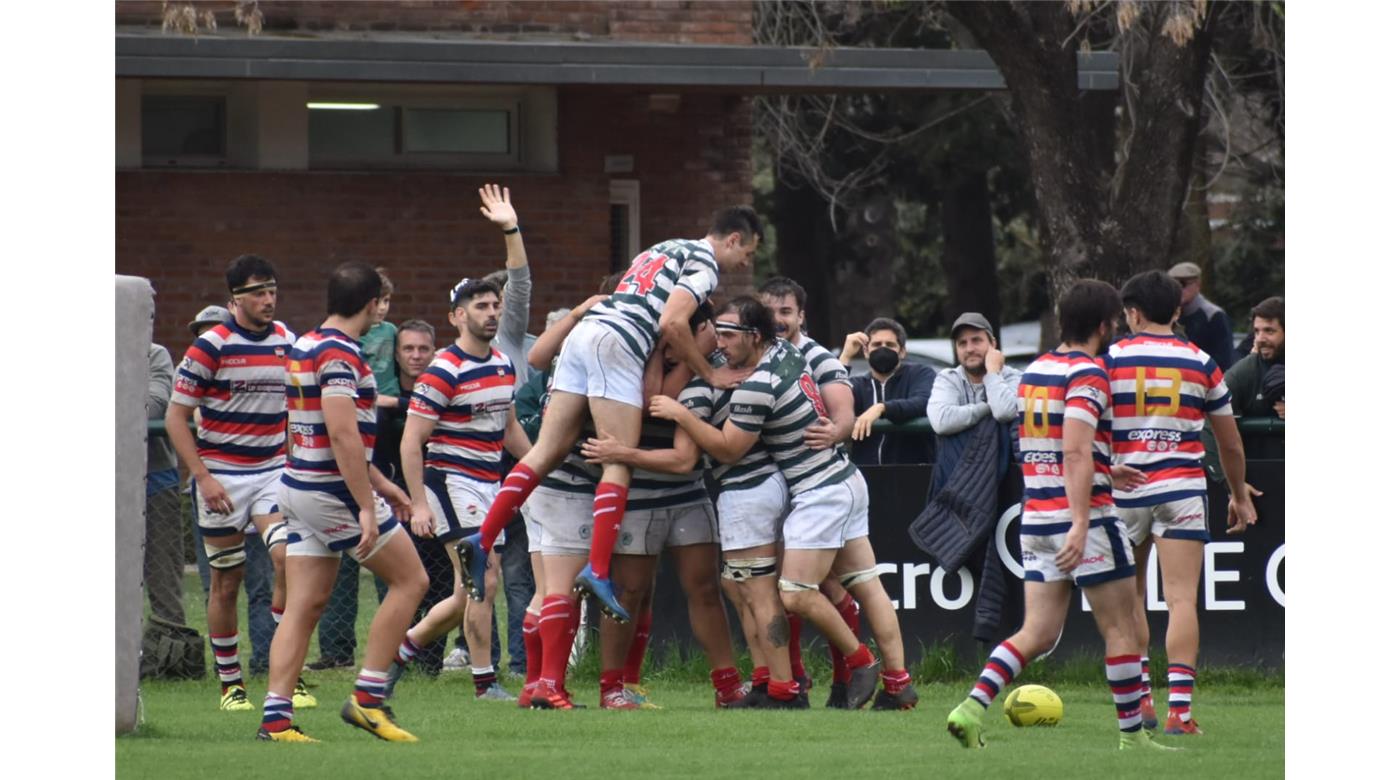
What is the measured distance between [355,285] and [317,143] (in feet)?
37.0

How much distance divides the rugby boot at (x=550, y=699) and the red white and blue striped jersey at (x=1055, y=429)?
8.01 feet

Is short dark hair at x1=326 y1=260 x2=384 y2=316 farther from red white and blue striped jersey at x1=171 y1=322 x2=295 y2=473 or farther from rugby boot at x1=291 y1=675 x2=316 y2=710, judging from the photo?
rugby boot at x1=291 y1=675 x2=316 y2=710

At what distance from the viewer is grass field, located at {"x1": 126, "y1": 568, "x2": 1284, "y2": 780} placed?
7789 mm

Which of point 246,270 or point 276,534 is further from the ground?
point 246,270

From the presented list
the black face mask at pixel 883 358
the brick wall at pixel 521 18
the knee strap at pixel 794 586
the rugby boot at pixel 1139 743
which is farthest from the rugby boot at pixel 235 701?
the brick wall at pixel 521 18

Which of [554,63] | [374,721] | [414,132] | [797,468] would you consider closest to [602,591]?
[797,468]

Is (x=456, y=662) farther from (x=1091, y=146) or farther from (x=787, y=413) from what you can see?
(x=1091, y=146)

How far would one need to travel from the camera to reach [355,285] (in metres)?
8.34

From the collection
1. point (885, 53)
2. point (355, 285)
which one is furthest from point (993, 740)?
point (885, 53)

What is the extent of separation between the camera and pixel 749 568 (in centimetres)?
999

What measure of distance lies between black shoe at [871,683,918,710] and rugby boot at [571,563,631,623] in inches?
55.4

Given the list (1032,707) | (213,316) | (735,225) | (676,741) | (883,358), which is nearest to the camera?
(676,741)

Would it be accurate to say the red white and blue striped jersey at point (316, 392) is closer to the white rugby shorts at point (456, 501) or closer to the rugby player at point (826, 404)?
the white rugby shorts at point (456, 501)

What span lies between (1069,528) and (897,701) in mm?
2017
